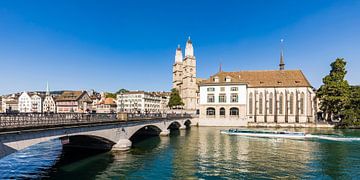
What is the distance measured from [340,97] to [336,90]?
2.27 metres

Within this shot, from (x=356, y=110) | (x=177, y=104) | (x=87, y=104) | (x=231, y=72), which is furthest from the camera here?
(x=87, y=104)

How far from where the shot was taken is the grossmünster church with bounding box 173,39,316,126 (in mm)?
78625

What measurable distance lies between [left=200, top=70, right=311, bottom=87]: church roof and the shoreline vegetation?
22.3ft

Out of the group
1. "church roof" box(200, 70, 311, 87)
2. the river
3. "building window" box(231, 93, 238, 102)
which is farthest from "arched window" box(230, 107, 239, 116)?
the river

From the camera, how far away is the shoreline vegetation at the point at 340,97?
6781cm

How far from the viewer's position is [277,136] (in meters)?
49.5

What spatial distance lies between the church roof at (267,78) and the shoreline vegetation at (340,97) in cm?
678

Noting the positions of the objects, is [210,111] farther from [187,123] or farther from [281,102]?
[281,102]

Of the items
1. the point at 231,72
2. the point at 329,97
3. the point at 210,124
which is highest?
the point at 231,72

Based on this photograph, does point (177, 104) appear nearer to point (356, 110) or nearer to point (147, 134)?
point (147, 134)

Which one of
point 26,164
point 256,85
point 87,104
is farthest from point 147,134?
point 87,104

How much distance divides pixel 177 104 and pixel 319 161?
71.0 m

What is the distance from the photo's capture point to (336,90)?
2798 inches

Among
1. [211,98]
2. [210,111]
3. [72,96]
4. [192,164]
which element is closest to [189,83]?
[211,98]
